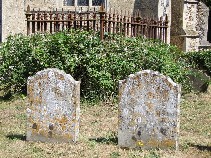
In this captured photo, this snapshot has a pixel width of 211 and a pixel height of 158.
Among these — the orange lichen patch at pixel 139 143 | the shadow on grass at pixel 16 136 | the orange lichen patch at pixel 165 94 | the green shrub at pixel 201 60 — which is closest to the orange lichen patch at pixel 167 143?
the orange lichen patch at pixel 139 143

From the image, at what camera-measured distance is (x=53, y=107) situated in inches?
275

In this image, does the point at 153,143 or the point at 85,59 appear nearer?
the point at 153,143

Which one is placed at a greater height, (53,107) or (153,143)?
(53,107)

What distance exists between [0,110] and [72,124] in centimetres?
304

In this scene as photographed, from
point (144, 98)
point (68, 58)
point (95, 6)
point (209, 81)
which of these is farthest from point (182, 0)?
point (144, 98)

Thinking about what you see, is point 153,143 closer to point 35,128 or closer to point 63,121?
point 63,121

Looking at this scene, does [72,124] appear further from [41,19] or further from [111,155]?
[41,19]

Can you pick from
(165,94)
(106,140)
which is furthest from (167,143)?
(106,140)

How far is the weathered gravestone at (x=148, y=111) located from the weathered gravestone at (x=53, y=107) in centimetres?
73

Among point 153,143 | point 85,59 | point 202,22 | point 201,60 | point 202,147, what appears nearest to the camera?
point 153,143

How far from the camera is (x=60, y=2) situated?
14961mm

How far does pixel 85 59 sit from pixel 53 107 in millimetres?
3226

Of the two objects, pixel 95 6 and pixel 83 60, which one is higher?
pixel 95 6

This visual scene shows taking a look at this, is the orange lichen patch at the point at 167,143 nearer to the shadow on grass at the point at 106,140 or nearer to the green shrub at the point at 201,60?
the shadow on grass at the point at 106,140
